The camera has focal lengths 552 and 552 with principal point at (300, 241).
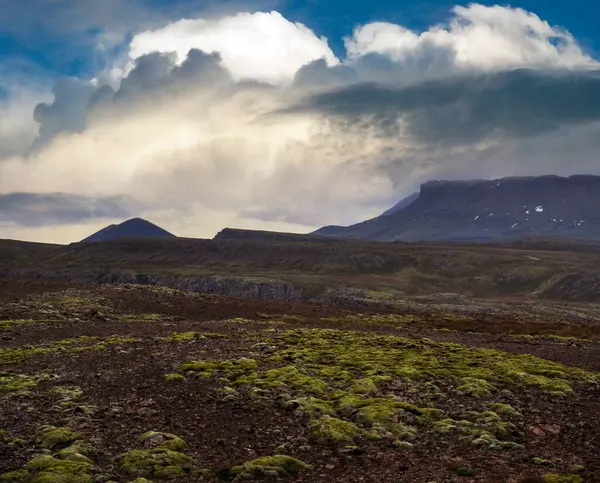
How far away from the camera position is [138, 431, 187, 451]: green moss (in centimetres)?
1818

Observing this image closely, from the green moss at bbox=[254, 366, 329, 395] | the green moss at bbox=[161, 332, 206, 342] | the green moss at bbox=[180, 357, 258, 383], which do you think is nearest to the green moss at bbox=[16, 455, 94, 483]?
the green moss at bbox=[254, 366, 329, 395]

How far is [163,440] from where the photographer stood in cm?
1853

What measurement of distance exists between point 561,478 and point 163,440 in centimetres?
1232

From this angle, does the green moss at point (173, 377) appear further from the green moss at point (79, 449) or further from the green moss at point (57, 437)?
the green moss at point (79, 449)

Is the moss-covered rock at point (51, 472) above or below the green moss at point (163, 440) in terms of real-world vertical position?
above

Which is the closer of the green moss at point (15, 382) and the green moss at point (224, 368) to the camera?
the green moss at point (15, 382)

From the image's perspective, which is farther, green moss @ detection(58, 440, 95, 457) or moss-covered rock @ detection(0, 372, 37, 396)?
moss-covered rock @ detection(0, 372, 37, 396)

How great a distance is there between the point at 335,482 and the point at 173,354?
17967 millimetres

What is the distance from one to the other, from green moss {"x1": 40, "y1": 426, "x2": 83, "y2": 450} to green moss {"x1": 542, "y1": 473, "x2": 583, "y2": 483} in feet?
48.1

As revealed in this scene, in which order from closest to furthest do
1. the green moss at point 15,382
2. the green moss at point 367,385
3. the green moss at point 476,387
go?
the green moss at point 15,382 → the green moss at point 367,385 → the green moss at point 476,387

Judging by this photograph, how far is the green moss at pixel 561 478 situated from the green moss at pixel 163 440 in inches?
440

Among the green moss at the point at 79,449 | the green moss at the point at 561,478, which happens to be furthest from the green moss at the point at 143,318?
the green moss at the point at 561,478

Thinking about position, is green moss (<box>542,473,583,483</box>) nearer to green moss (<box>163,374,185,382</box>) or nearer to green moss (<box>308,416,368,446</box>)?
green moss (<box>308,416,368,446</box>)

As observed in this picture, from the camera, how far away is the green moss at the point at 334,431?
19312mm
